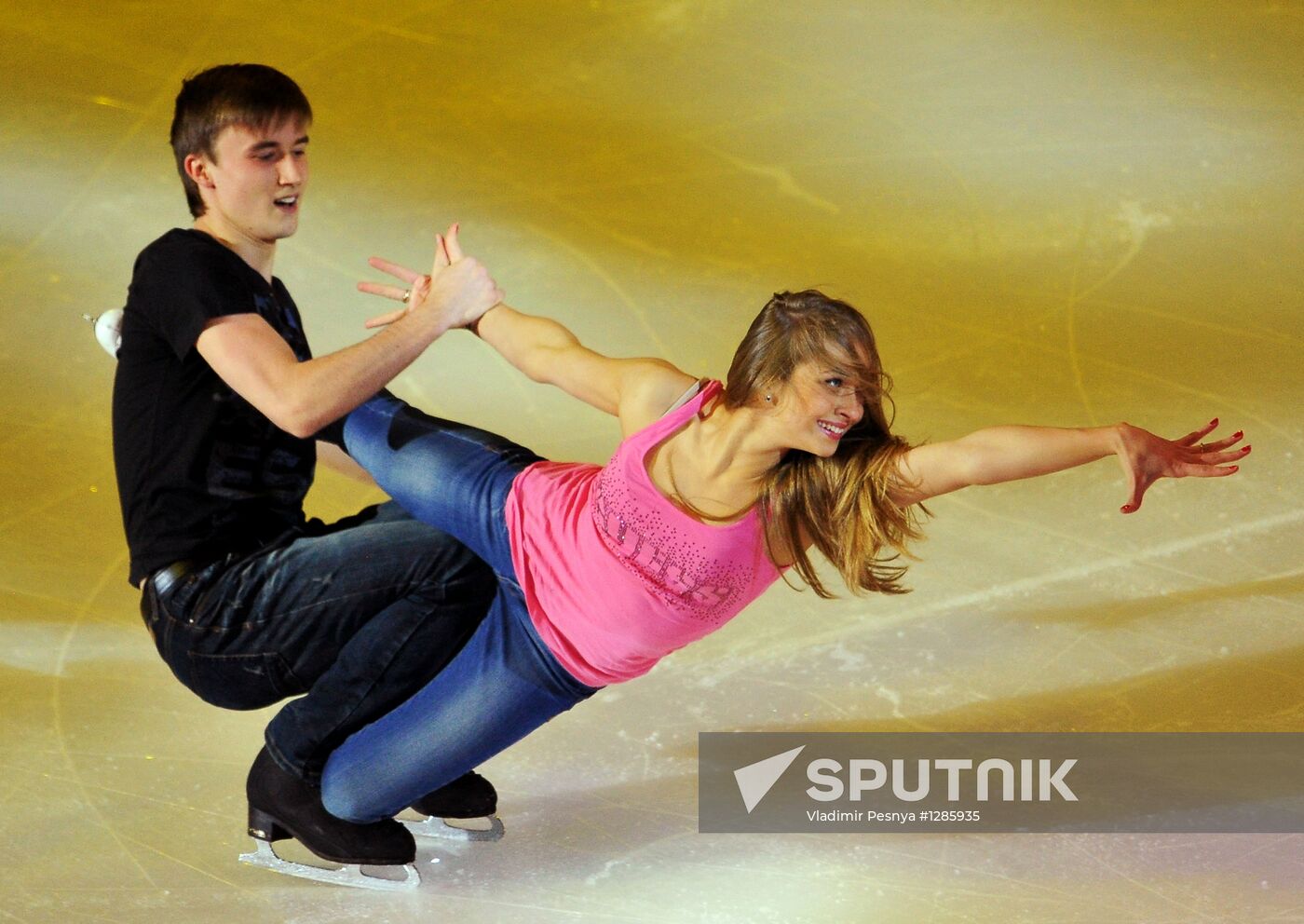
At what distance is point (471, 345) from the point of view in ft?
18.4

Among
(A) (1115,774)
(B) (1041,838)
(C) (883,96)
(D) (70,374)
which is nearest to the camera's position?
(B) (1041,838)

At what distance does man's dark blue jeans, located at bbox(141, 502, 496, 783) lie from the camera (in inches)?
117

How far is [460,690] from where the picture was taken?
304 centimetres

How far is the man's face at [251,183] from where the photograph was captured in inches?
121

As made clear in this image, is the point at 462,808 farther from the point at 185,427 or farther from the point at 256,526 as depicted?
the point at 185,427

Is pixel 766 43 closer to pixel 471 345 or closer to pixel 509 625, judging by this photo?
pixel 471 345

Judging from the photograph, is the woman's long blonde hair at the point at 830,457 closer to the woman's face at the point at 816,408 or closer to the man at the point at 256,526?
the woman's face at the point at 816,408

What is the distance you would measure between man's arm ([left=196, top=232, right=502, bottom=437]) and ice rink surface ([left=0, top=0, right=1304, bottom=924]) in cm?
89

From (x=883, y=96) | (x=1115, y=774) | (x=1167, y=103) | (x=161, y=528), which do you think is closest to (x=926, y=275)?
(x=883, y=96)

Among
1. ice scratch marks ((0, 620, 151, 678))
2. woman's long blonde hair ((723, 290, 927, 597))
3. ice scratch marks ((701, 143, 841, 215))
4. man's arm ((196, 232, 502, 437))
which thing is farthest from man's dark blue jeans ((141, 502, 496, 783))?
ice scratch marks ((701, 143, 841, 215))

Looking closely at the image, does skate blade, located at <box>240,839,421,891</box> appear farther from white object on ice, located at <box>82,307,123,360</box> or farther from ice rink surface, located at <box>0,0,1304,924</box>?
white object on ice, located at <box>82,307,123,360</box>

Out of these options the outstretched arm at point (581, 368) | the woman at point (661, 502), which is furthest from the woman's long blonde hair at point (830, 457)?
the outstretched arm at point (581, 368)

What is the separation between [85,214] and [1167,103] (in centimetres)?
389

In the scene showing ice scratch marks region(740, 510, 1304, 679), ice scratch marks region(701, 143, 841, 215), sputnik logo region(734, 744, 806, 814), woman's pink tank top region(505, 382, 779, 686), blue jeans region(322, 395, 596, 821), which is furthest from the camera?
ice scratch marks region(701, 143, 841, 215)
